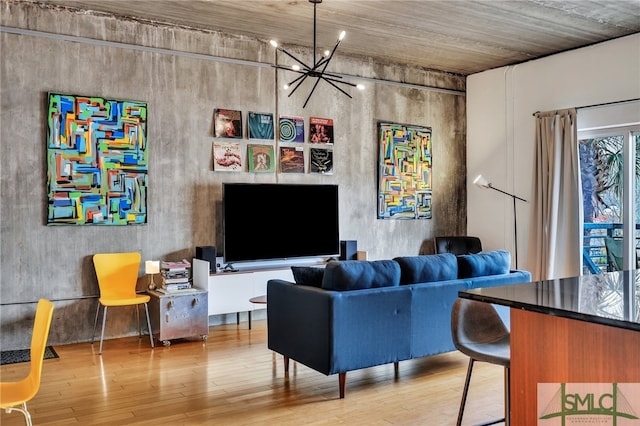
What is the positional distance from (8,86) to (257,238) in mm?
2694

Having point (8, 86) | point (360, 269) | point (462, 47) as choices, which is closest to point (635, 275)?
point (360, 269)

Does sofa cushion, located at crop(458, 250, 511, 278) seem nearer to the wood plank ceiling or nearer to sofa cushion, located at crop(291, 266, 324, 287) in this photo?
sofa cushion, located at crop(291, 266, 324, 287)

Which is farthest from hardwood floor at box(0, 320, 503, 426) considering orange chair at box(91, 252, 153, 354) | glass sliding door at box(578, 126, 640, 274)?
glass sliding door at box(578, 126, 640, 274)

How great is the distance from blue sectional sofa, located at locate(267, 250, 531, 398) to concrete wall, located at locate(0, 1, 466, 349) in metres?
2.07

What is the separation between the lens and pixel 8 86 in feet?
16.8

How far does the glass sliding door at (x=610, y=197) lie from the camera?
20.8ft

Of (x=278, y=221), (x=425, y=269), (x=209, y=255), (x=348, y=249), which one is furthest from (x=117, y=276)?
(x=425, y=269)

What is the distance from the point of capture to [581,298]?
2238mm

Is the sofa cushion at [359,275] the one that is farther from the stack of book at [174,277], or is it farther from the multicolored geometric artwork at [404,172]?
the multicolored geometric artwork at [404,172]

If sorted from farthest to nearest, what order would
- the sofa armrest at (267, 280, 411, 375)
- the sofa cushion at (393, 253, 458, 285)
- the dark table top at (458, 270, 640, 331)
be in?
1. the sofa cushion at (393, 253, 458, 285)
2. the sofa armrest at (267, 280, 411, 375)
3. the dark table top at (458, 270, 640, 331)

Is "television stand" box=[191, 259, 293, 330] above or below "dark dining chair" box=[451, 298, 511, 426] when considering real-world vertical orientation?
below

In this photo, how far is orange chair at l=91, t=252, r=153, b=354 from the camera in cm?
538

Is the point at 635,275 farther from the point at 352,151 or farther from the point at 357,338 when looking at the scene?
the point at 352,151

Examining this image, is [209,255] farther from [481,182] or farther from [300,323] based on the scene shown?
[481,182]
